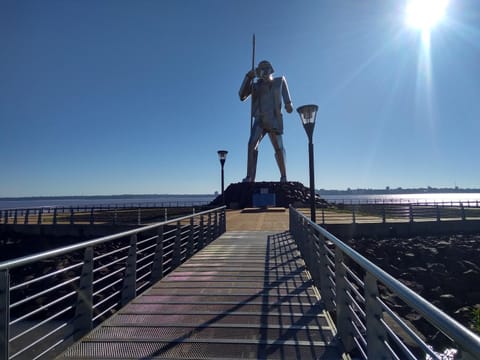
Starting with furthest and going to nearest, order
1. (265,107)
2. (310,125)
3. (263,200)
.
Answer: (265,107)
(263,200)
(310,125)

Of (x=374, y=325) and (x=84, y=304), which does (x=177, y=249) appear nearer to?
(x=84, y=304)

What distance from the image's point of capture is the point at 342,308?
3264mm

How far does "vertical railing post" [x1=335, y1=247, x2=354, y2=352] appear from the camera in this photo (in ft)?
10.3

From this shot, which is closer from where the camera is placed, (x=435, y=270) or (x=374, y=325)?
(x=374, y=325)

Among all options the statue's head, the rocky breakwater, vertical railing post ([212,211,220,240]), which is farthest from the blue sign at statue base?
vertical railing post ([212,211,220,240])

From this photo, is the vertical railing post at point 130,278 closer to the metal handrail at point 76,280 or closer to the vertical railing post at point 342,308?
the metal handrail at point 76,280

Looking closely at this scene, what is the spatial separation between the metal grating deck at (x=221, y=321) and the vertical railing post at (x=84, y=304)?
0.47ft

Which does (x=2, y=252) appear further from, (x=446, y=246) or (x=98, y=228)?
(x=446, y=246)

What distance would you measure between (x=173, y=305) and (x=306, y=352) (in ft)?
6.58

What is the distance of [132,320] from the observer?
384cm

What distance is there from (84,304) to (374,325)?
2.91 m

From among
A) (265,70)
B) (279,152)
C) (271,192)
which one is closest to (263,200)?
(271,192)

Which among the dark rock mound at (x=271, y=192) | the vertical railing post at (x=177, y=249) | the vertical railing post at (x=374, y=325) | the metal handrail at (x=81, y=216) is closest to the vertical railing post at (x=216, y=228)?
the metal handrail at (x=81, y=216)

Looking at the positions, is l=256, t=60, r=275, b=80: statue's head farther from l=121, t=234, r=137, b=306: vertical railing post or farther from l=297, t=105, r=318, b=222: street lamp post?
l=121, t=234, r=137, b=306: vertical railing post
